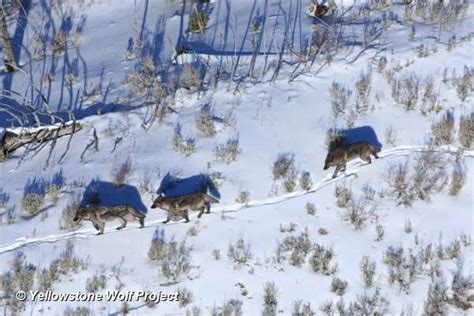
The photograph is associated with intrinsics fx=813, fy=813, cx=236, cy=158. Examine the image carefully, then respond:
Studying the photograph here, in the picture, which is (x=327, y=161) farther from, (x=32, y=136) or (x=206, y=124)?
(x=32, y=136)

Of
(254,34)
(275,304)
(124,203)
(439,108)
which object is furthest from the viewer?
(254,34)

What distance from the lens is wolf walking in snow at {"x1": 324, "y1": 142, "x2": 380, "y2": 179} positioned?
1205cm

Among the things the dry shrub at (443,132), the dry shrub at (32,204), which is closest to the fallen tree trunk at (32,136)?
the dry shrub at (32,204)

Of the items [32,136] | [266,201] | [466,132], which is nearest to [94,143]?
[32,136]

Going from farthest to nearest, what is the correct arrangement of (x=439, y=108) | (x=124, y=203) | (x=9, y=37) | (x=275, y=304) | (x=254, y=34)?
(x=9, y=37) < (x=254, y=34) < (x=439, y=108) < (x=124, y=203) < (x=275, y=304)

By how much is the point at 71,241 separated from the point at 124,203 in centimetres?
100

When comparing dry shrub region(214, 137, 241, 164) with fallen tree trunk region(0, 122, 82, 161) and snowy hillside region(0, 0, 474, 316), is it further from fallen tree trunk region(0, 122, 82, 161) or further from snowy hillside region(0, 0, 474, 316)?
fallen tree trunk region(0, 122, 82, 161)

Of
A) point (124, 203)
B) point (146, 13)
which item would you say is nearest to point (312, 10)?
point (146, 13)

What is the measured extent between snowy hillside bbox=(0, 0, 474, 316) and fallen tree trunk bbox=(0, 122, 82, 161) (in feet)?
0.10

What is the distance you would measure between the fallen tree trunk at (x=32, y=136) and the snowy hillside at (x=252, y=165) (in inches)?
1.2

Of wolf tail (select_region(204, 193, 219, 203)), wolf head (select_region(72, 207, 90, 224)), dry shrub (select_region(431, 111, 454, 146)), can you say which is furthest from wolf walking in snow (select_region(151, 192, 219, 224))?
dry shrub (select_region(431, 111, 454, 146))

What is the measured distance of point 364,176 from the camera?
12.2 metres

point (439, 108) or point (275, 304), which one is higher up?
point (439, 108)

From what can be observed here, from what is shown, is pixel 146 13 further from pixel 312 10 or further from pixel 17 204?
pixel 17 204
